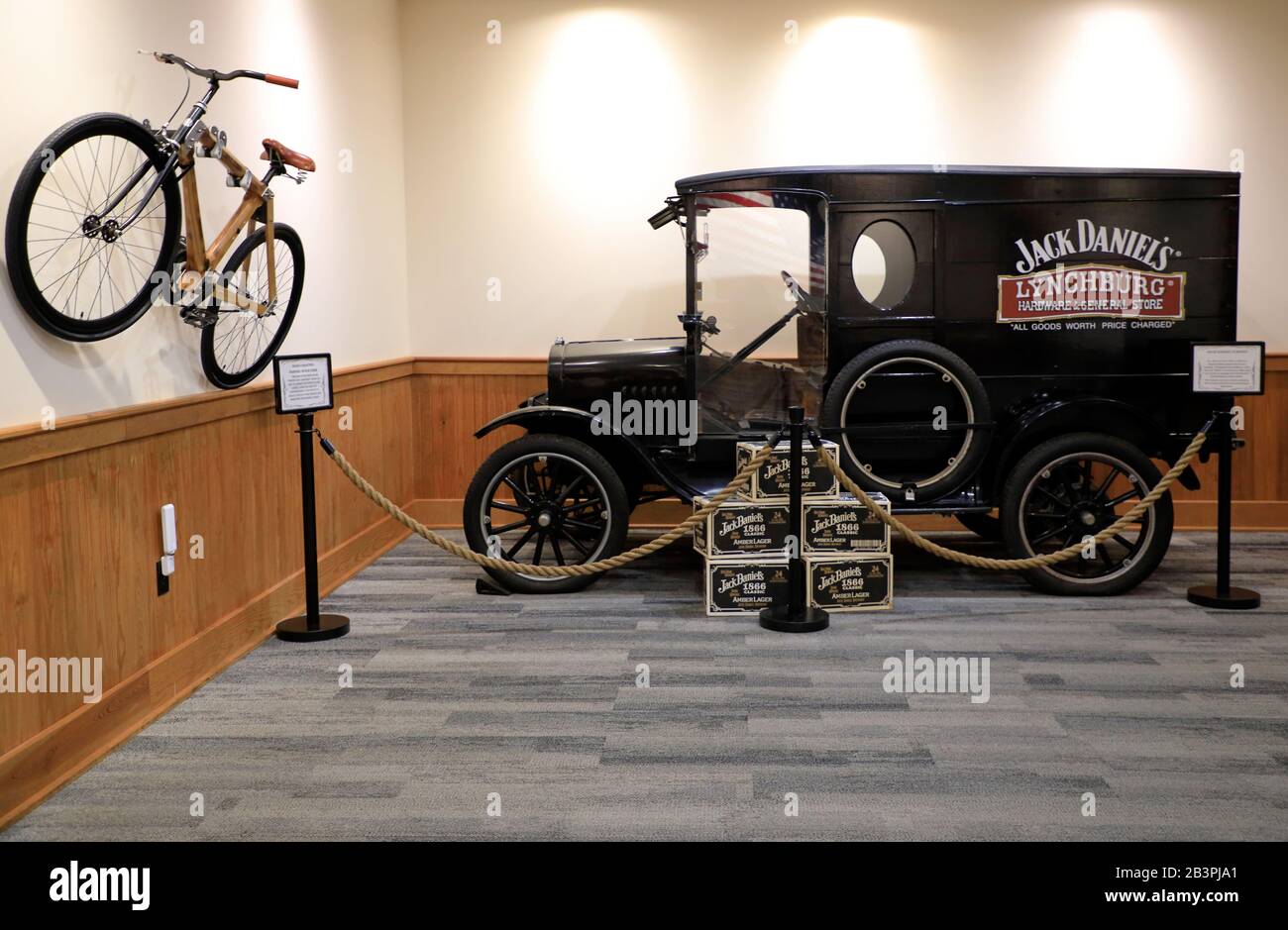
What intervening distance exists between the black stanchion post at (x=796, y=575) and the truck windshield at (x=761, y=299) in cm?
69

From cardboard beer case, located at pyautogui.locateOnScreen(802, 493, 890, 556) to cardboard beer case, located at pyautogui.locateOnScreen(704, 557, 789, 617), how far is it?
0.18m

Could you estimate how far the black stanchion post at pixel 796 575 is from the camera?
567 centimetres

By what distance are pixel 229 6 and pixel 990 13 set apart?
15.9ft

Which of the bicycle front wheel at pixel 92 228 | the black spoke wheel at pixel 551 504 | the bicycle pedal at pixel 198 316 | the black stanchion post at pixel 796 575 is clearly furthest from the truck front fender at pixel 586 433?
the bicycle front wheel at pixel 92 228

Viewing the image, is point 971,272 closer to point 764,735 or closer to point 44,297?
point 764,735

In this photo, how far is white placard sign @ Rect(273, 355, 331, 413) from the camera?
554cm

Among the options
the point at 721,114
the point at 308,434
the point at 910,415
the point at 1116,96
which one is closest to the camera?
the point at 308,434

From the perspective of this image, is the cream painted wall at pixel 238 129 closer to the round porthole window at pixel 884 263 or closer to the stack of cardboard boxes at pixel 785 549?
the stack of cardboard boxes at pixel 785 549

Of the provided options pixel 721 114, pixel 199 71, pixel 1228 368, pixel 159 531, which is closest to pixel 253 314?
pixel 199 71

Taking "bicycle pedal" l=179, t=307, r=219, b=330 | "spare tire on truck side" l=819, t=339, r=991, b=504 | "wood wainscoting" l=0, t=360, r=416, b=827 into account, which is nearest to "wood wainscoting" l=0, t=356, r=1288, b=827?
"wood wainscoting" l=0, t=360, r=416, b=827

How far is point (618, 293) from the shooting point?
27.3ft

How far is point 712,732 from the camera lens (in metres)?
4.43

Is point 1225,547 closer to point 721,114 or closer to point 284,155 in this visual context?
point 721,114

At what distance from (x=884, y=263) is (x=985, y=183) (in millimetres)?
637
